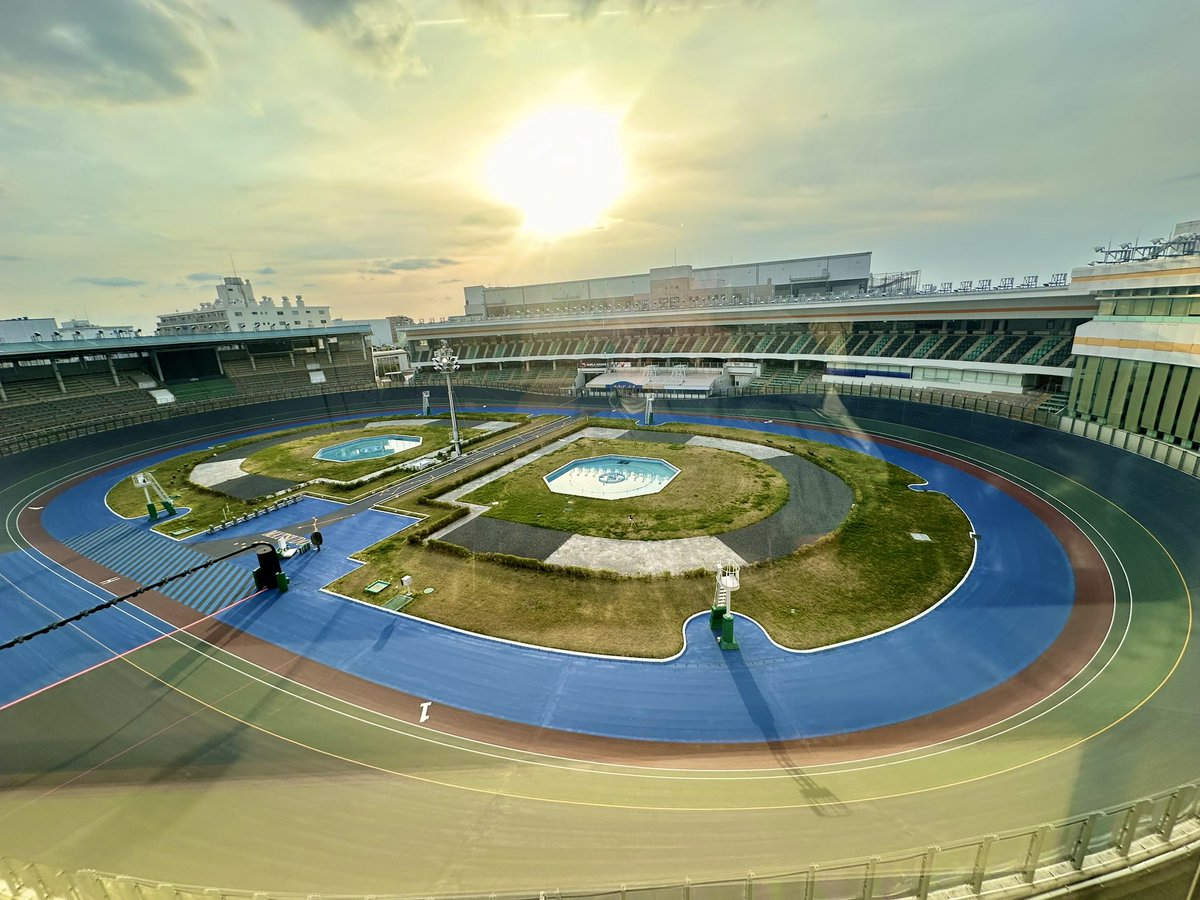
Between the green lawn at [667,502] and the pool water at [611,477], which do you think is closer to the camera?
the green lawn at [667,502]

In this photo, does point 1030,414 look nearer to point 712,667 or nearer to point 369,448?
point 712,667

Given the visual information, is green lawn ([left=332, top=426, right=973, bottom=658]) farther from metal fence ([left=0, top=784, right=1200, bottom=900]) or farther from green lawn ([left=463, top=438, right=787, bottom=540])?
metal fence ([left=0, top=784, right=1200, bottom=900])

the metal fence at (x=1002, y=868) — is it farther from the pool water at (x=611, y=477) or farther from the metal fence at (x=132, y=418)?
the metal fence at (x=132, y=418)

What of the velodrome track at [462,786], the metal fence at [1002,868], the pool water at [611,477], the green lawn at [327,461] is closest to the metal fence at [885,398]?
the velodrome track at [462,786]

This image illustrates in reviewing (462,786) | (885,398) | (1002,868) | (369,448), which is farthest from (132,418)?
(885,398)

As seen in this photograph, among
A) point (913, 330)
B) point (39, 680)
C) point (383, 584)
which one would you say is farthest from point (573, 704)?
point (913, 330)

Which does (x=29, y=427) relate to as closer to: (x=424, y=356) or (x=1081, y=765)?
(x=424, y=356)

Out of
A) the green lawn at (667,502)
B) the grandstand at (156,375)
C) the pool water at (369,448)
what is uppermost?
the grandstand at (156,375)
